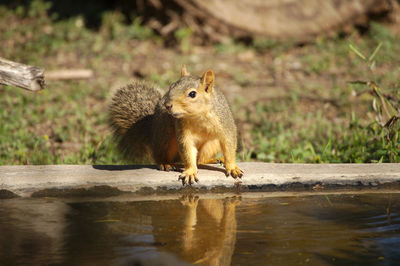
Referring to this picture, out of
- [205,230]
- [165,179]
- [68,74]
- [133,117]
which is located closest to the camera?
[205,230]

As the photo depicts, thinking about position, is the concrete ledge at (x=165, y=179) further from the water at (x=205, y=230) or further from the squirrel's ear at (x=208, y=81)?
the squirrel's ear at (x=208, y=81)

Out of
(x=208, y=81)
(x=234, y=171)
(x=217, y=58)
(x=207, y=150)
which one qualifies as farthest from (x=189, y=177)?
(x=217, y=58)

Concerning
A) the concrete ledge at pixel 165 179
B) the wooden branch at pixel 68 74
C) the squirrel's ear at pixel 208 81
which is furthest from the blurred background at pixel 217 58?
the squirrel's ear at pixel 208 81

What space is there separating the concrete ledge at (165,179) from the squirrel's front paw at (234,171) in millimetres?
31

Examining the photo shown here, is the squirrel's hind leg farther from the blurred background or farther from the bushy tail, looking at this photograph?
the blurred background

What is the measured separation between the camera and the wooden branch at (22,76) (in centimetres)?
304

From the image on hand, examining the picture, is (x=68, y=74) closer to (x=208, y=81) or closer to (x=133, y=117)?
(x=133, y=117)

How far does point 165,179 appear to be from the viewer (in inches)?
132

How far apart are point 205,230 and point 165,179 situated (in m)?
0.79

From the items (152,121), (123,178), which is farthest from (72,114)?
(123,178)

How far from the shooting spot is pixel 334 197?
10.6ft

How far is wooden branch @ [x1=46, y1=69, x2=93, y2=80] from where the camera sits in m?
6.88

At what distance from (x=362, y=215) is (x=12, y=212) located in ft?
6.01

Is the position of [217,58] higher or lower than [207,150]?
higher
